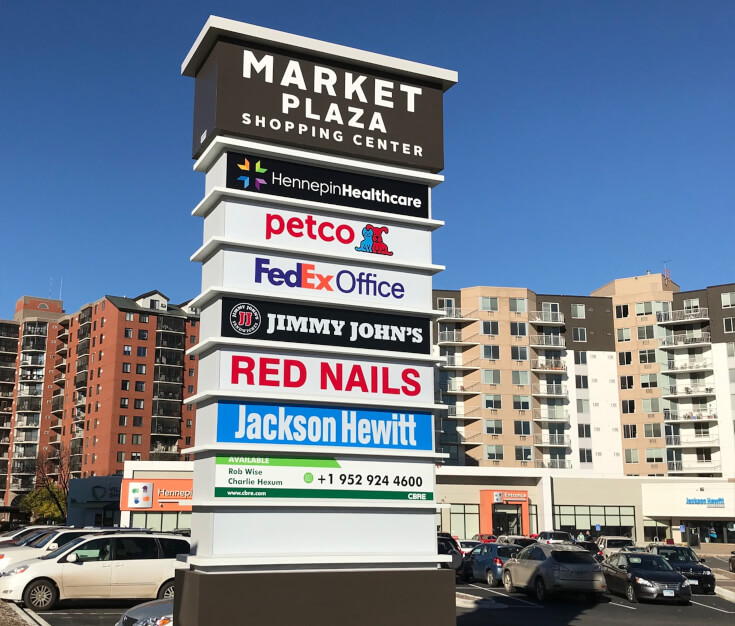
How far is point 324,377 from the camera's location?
1321cm

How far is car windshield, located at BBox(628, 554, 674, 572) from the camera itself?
1081 inches

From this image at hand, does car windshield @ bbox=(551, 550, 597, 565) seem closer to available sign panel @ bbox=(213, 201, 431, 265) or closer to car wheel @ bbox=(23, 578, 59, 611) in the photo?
car wheel @ bbox=(23, 578, 59, 611)

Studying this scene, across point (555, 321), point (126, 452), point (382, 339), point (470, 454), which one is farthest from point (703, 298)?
point (382, 339)

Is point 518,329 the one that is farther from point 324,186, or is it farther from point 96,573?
point 324,186

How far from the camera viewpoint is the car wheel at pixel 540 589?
26203mm

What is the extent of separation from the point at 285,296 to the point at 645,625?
547 inches

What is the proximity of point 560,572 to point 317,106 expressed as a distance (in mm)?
17547

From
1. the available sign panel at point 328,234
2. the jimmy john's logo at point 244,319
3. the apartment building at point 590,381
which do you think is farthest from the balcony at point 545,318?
the jimmy john's logo at point 244,319

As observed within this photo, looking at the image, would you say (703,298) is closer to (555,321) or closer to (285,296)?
(555,321)

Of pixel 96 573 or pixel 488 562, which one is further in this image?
pixel 488 562

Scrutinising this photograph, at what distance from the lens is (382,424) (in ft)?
44.1

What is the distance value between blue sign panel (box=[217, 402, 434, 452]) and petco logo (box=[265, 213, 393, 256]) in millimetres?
2662

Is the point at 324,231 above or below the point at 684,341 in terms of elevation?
below

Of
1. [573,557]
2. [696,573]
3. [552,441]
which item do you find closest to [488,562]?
[573,557]
